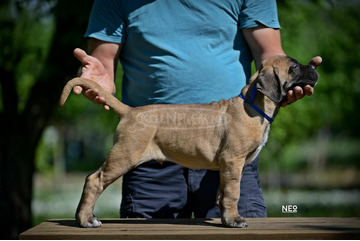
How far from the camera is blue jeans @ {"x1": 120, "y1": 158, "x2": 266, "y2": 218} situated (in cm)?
436

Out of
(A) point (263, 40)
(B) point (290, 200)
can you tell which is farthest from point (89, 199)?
(B) point (290, 200)

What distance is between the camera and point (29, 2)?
8.39 metres

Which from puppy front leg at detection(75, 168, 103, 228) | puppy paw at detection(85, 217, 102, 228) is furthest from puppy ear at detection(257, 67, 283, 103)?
puppy paw at detection(85, 217, 102, 228)

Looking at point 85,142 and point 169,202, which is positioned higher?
point 169,202

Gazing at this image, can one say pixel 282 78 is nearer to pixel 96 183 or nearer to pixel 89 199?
pixel 96 183

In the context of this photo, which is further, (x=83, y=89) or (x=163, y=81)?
(x=163, y=81)

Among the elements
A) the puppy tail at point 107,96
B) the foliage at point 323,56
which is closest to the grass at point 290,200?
the foliage at point 323,56

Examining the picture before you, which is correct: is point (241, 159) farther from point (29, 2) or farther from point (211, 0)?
point (29, 2)

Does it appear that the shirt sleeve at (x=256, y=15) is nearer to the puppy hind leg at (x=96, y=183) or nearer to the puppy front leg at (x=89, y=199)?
the puppy hind leg at (x=96, y=183)

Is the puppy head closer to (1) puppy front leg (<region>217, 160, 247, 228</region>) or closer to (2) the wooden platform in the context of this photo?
(1) puppy front leg (<region>217, 160, 247, 228</region>)

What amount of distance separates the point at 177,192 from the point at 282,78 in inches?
55.5

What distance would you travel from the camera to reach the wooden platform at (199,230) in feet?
10.9

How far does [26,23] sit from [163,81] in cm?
607

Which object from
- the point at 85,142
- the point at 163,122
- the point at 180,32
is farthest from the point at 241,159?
the point at 85,142
